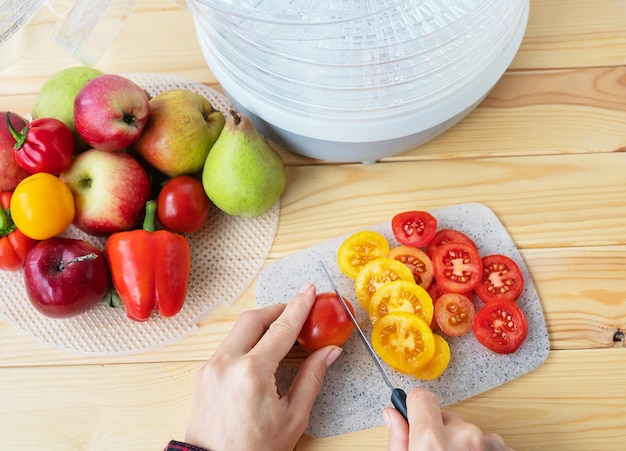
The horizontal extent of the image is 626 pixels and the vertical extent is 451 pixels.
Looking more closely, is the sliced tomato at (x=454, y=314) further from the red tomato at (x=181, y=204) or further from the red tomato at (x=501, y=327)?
the red tomato at (x=181, y=204)

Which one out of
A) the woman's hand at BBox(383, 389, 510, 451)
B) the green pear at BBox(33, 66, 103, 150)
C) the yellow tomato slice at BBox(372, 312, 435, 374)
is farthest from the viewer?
the green pear at BBox(33, 66, 103, 150)

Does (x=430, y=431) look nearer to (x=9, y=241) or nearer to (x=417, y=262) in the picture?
(x=417, y=262)

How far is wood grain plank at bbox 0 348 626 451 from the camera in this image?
2.72ft

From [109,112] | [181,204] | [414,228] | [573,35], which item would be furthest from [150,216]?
[573,35]

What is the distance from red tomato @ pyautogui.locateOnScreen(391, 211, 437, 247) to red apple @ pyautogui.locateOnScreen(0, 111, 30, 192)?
0.52 m

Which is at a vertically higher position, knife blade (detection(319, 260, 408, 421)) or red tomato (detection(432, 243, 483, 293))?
red tomato (detection(432, 243, 483, 293))

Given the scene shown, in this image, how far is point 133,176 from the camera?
2.85 ft

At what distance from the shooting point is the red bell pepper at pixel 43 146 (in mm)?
840

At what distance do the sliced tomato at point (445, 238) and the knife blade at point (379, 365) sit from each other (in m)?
0.14

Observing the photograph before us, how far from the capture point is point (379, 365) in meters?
0.81

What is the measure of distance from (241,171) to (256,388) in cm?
28

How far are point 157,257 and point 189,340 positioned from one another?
13 centimetres

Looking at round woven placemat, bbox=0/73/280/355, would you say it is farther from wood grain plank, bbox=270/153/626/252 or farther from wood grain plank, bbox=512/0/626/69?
wood grain plank, bbox=512/0/626/69

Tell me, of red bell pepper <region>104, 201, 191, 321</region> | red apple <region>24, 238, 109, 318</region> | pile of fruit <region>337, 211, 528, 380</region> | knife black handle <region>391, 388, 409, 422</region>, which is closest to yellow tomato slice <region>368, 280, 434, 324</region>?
pile of fruit <region>337, 211, 528, 380</region>
